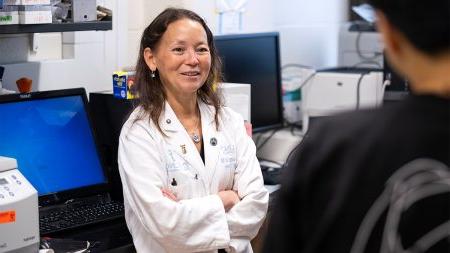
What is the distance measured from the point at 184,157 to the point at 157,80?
0.29 m

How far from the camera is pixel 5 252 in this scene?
184 cm

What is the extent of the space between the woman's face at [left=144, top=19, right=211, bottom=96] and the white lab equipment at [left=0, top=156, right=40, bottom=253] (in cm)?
55

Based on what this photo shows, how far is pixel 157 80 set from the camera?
232 centimetres

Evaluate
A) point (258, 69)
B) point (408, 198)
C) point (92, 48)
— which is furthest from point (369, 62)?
point (408, 198)

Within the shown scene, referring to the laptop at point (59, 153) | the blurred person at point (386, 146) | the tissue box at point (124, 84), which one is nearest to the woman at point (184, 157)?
the tissue box at point (124, 84)

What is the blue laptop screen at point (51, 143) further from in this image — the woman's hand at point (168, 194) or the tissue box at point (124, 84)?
the woman's hand at point (168, 194)

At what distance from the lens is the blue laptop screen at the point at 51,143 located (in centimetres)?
237

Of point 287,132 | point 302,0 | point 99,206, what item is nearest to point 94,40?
point 99,206

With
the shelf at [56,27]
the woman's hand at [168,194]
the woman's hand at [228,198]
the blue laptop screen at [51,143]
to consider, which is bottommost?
the woman's hand at [228,198]

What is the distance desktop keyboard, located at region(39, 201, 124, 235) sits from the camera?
2234 mm

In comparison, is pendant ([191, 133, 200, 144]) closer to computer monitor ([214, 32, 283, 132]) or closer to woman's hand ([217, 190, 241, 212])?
woman's hand ([217, 190, 241, 212])

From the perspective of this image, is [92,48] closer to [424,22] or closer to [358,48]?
[358,48]

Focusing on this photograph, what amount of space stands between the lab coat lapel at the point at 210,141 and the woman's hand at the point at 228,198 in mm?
55

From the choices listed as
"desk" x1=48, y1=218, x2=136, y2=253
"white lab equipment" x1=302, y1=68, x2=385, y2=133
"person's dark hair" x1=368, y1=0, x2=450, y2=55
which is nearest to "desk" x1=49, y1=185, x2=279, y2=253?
"desk" x1=48, y1=218, x2=136, y2=253
